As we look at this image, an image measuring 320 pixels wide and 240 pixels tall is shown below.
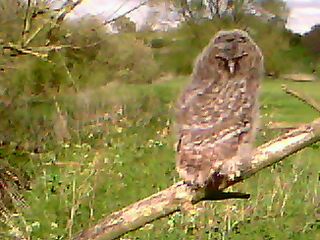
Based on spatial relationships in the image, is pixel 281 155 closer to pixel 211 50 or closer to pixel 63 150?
pixel 211 50

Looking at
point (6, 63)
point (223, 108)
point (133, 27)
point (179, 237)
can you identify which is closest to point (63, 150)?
point (133, 27)

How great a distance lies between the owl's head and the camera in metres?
1.78

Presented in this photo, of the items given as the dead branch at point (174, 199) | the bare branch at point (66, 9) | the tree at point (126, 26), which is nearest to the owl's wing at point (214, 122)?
the dead branch at point (174, 199)

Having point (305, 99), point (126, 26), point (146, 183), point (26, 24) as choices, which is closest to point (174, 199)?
point (305, 99)

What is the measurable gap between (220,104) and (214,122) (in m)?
0.10

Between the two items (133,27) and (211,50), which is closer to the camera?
(211,50)

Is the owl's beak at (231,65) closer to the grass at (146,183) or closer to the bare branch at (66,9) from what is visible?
the grass at (146,183)

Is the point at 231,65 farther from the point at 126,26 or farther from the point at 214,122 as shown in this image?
the point at 126,26

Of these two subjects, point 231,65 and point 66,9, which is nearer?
point 231,65

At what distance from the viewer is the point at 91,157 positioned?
6.01 meters

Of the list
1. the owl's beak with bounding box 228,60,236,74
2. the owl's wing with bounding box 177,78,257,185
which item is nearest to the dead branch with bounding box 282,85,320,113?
the owl's wing with bounding box 177,78,257,185

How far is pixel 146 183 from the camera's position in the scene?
5340 mm

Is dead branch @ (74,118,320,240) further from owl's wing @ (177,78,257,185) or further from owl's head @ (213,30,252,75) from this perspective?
owl's head @ (213,30,252,75)

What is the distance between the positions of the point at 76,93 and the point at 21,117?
3.06 feet
